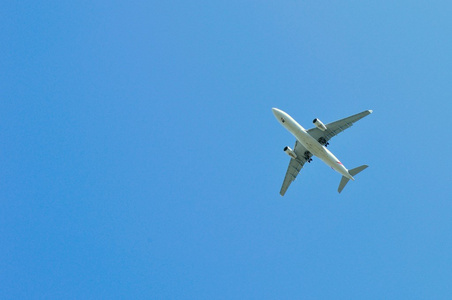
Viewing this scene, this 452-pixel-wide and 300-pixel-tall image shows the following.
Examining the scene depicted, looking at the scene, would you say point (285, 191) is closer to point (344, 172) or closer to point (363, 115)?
point (344, 172)

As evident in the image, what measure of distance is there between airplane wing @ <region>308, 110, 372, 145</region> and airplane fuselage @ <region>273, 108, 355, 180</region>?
265 cm

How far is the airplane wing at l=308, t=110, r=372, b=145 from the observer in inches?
2549

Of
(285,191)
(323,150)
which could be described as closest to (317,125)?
(323,150)

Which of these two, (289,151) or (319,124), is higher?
(289,151)

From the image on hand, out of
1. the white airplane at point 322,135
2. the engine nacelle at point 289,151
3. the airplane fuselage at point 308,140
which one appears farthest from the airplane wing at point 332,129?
the engine nacelle at point 289,151

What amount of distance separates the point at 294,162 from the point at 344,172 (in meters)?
11.5

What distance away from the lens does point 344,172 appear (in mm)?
65125

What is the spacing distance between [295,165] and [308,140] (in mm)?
11505

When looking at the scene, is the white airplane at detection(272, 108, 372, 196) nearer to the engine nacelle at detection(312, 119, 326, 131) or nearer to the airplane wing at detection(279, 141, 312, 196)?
the engine nacelle at detection(312, 119, 326, 131)

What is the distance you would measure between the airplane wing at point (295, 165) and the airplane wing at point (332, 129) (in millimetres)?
6103

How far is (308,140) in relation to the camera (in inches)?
2525

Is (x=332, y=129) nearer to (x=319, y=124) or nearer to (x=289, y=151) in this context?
(x=319, y=124)

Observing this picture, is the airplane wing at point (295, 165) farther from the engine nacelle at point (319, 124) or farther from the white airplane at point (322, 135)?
the engine nacelle at point (319, 124)

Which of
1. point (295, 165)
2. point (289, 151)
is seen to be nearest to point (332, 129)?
point (289, 151)
